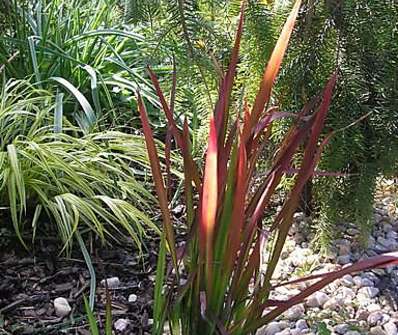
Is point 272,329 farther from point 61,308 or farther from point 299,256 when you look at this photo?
point 61,308

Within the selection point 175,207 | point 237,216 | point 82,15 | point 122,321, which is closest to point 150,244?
point 175,207

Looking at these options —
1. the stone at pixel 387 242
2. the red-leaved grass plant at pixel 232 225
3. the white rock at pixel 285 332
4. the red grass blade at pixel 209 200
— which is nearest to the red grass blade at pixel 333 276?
the red-leaved grass plant at pixel 232 225

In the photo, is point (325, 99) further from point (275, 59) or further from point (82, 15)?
point (82, 15)

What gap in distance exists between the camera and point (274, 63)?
1.23 metres

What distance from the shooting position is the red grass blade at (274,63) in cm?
121

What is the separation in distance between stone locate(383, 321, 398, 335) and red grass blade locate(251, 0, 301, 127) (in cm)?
79

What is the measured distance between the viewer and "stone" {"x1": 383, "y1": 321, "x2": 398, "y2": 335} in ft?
5.79

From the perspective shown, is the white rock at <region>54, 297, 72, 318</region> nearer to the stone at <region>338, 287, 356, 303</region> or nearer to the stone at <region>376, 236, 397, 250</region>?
the stone at <region>338, 287, 356, 303</region>

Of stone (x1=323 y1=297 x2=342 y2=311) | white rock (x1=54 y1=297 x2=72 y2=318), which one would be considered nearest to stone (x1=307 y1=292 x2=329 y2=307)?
stone (x1=323 y1=297 x2=342 y2=311)

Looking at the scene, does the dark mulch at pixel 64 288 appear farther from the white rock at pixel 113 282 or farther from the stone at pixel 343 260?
the stone at pixel 343 260

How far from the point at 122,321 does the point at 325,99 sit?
0.87 metres

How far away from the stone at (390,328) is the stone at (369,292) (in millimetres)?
125

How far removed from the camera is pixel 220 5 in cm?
185

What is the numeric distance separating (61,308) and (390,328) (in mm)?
837
